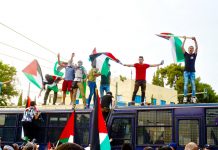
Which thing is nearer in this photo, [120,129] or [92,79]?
[120,129]

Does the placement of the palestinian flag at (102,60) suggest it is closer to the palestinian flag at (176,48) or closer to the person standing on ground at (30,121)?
the palestinian flag at (176,48)

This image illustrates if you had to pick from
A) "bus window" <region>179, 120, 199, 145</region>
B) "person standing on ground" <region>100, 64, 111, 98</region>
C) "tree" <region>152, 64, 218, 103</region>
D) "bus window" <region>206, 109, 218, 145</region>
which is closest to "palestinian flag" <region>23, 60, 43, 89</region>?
"person standing on ground" <region>100, 64, 111, 98</region>

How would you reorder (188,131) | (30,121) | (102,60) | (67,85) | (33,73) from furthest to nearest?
(33,73) < (102,60) < (67,85) < (30,121) < (188,131)

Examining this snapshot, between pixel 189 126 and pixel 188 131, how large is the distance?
135 millimetres

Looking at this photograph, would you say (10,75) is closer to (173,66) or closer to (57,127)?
(173,66)

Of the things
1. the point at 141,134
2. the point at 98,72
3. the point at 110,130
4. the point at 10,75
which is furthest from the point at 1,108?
the point at 10,75

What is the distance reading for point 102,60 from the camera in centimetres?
1368

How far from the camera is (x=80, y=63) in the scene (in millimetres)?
12969

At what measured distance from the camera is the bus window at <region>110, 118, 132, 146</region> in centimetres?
1096

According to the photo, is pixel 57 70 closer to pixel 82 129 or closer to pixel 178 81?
pixel 82 129

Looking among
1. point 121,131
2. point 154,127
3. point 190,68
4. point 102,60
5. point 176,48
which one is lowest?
point 121,131

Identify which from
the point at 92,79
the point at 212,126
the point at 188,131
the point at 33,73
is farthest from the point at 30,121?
the point at 212,126

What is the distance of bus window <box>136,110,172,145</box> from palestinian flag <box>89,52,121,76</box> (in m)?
2.94

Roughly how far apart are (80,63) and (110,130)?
9.47ft
